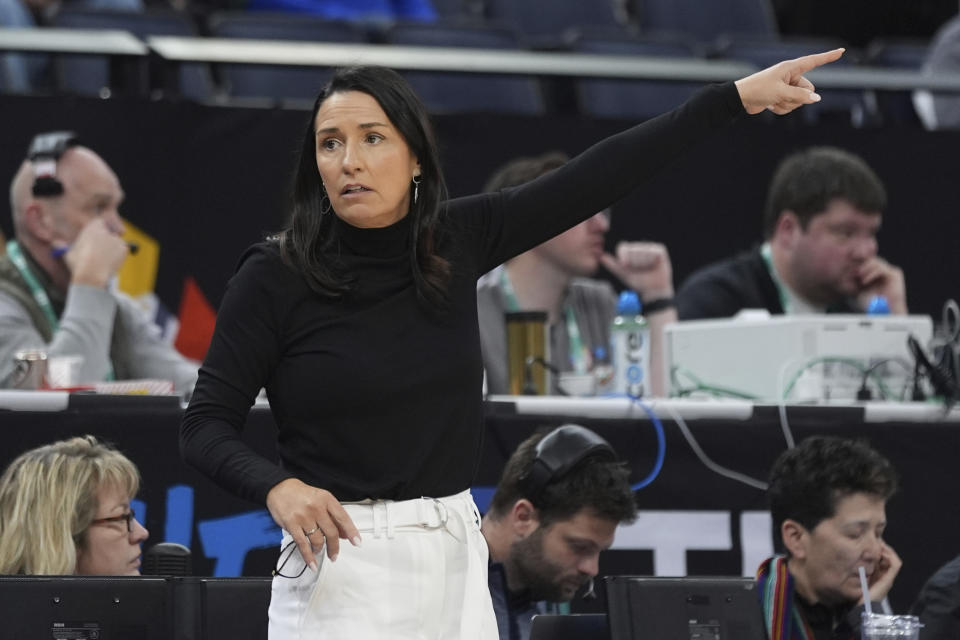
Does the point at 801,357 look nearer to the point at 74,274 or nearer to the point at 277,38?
the point at 74,274

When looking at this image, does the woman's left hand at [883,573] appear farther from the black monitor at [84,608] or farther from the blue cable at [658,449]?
the black monitor at [84,608]

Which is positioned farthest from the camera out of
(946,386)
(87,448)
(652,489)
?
(946,386)

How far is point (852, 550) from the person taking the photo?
312cm

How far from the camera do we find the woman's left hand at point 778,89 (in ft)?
6.78

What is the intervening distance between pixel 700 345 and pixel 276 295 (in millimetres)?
2223

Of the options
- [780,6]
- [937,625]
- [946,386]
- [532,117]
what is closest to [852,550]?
[937,625]

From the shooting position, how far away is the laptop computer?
266cm

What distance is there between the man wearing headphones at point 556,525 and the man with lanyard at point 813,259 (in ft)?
5.53

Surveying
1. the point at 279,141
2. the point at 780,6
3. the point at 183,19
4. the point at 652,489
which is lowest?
the point at 652,489

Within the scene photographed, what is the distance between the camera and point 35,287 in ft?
13.4

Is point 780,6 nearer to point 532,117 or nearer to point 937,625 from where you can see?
point 532,117

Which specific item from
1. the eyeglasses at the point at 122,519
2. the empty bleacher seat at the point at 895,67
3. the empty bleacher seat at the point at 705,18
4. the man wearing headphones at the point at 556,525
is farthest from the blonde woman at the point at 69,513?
the empty bleacher seat at the point at 705,18

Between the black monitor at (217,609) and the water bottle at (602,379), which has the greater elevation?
the water bottle at (602,379)

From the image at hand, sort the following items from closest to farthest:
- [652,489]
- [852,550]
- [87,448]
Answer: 1. [87,448]
2. [852,550]
3. [652,489]
